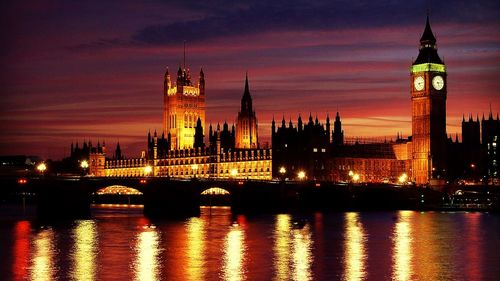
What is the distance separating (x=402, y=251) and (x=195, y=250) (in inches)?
625

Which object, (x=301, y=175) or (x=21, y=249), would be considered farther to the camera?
(x=301, y=175)

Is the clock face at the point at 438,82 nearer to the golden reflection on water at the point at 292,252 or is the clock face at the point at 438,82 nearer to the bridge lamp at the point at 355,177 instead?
the bridge lamp at the point at 355,177

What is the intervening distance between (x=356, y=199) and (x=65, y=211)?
48285mm

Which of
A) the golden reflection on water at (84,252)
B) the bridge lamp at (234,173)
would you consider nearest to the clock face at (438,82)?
the bridge lamp at (234,173)

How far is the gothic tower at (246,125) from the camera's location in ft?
621

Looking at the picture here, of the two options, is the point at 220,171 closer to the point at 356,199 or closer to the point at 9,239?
the point at 356,199

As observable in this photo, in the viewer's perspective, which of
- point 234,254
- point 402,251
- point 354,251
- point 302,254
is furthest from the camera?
point 402,251

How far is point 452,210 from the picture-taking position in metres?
138

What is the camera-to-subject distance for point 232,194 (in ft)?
434

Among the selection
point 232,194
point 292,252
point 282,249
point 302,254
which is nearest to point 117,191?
point 232,194

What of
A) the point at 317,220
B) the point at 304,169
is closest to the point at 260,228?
the point at 317,220

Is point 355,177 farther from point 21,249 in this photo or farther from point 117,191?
point 21,249

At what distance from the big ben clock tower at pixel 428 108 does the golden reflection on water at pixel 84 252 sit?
90.5 m

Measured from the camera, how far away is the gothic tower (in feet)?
621
